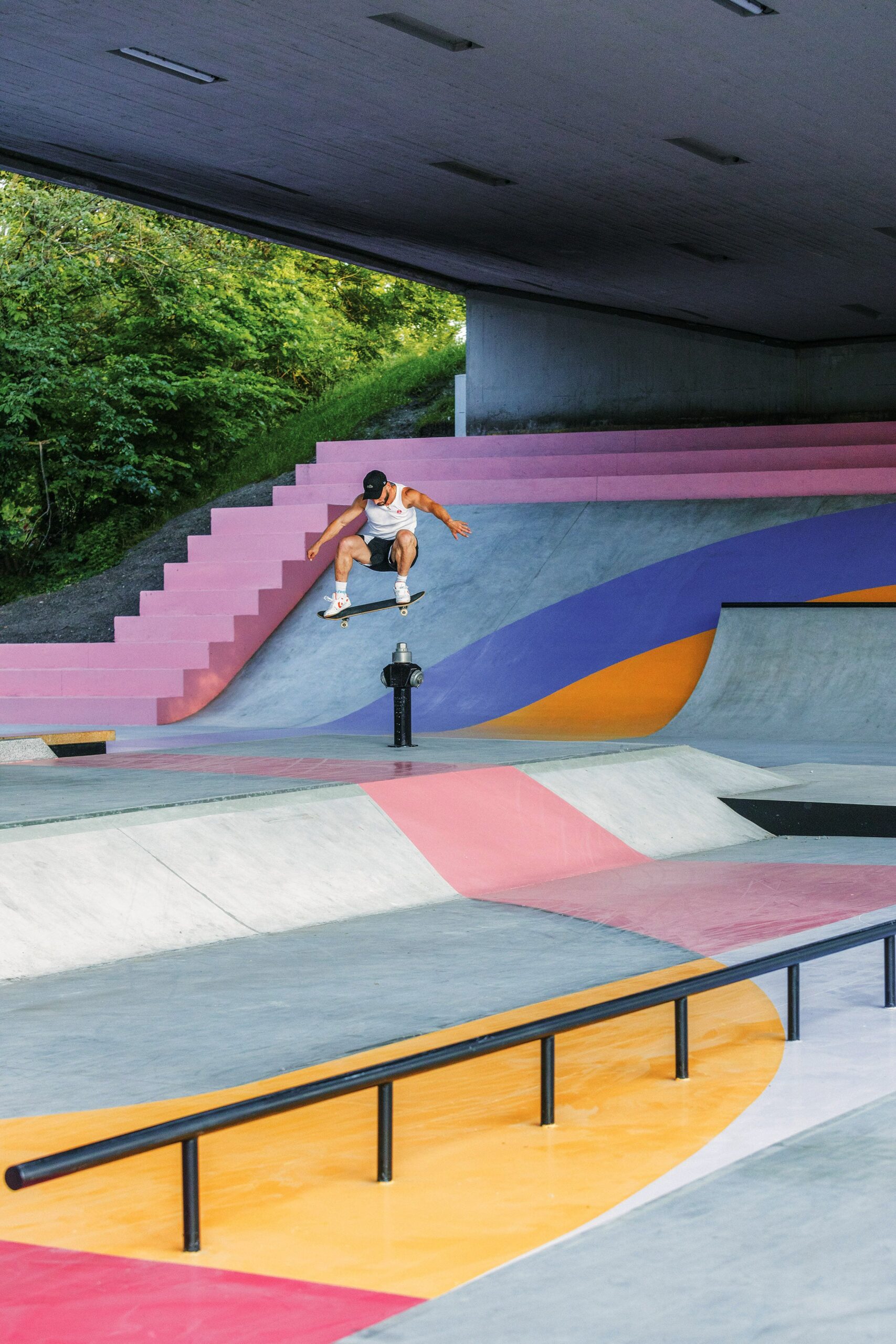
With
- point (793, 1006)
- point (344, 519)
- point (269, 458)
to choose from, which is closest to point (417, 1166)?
point (793, 1006)

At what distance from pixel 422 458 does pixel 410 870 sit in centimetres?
1418

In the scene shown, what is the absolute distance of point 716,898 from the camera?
8.43 m

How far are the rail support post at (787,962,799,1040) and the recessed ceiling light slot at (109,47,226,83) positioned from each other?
993 cm

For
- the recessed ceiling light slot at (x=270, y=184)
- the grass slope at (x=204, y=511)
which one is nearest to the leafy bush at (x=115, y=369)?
the grass slope at (x=204, y=511)

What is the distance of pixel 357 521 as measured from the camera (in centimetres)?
2077

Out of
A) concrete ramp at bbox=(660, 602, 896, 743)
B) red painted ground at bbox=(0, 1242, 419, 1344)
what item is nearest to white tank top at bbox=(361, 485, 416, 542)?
concrete ramp at bbox=(660, 602, 896, 743)

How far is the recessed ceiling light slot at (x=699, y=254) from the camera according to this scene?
59.7 feet

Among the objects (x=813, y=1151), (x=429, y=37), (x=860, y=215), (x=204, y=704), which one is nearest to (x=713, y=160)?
(x=860, y=215)

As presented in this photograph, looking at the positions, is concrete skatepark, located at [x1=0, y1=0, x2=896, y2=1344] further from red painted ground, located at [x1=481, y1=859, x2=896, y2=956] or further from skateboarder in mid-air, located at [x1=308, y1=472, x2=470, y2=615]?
skateboarder in mid-air, located at [x1=308, y1=472, x2=470, y2=615]

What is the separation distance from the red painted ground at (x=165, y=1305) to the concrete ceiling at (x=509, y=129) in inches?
381

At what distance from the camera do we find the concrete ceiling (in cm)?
1127

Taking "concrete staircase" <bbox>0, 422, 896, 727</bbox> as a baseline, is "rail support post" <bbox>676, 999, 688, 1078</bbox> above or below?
below

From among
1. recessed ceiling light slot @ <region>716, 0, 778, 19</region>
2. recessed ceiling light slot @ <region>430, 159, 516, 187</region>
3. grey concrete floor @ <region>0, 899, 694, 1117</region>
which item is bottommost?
grey concrete floor @ <region>0, 899, 694, 1117</region>

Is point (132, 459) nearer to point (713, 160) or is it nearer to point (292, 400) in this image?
point (292, 400)
